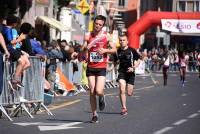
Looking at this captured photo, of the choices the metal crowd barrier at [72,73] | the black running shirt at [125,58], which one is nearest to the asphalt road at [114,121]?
the black running shirt at [125,58]

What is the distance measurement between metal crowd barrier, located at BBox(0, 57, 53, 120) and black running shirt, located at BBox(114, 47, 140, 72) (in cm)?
203

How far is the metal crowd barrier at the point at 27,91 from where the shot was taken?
15969mm

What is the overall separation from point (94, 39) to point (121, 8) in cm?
11025

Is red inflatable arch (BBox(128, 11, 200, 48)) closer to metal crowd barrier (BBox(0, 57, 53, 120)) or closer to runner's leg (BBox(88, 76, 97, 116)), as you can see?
metal crowd barrier (BBox(0, 57, 53, 120))

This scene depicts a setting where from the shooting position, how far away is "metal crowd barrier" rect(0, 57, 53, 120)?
52.4 ft

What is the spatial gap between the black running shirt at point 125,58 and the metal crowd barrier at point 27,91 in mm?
2028

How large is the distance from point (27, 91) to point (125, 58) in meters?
2.95

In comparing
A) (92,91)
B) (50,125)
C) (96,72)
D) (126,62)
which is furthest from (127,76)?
(50,125)

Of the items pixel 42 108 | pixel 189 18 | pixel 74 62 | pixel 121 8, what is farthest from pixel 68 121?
pixel 121 8

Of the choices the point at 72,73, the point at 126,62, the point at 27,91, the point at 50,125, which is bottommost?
the point at 72,73

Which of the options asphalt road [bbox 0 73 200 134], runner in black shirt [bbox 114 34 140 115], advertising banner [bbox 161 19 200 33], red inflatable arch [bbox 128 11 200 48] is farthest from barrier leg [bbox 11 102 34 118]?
advertising banner [bbox 161 19 200 33]

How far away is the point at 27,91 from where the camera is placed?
16844 mm

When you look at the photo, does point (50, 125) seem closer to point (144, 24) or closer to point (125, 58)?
point (125, 58)

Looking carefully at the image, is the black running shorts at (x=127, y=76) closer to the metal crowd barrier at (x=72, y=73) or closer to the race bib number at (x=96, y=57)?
the race bib number at (x=96, y=57)
